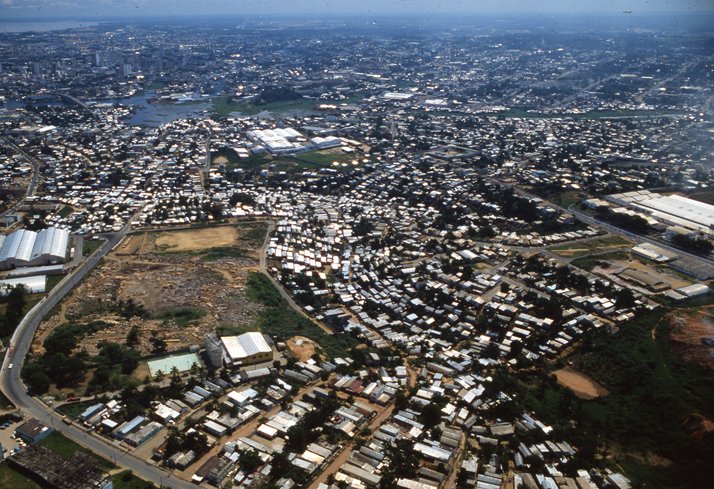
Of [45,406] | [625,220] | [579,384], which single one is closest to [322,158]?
[625,220]

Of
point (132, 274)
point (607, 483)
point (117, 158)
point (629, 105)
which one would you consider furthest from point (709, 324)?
point (629, 105)

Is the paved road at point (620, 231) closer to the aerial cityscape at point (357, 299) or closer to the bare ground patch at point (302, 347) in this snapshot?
the aerial cityscape at point (357, 299)

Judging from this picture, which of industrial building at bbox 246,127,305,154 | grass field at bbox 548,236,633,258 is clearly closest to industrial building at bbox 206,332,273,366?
grass field at bbox 548,236,633,258

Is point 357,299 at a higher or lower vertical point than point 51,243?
lower

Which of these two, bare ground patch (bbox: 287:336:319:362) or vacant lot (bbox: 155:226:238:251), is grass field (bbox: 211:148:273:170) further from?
bare ground patch (bbox: 287:336:319:362)

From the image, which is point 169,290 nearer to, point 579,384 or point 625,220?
point 579,384

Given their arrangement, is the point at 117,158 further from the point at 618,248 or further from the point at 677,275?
the point at 677,275

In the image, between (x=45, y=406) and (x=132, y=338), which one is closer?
(x=45, y=406)
